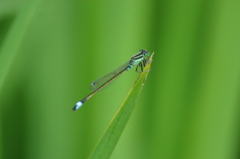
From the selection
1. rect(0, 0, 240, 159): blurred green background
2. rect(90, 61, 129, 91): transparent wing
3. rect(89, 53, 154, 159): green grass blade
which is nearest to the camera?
rect(89, 53, 154, 159): green grass blade

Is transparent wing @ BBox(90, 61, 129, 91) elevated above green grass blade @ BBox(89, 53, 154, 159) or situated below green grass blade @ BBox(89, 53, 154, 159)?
above

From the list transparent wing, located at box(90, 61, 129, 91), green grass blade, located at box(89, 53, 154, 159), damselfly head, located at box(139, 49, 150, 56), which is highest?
damselfly head, located at box(139, 49, 150, 56)

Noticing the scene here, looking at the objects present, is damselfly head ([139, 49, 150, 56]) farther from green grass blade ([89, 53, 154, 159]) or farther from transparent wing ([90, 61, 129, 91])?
green grass blade ([89, 53, 154, 159])

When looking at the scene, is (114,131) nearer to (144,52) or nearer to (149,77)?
(149,77)

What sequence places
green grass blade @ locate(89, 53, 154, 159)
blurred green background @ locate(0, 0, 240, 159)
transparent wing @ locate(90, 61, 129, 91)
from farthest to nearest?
transparent wing @ locate(90, 61, 129, 91)
blurred green background @ locate(0, 0, 240, 159)
green grass blade @ locate(89, 53, 154, 159)

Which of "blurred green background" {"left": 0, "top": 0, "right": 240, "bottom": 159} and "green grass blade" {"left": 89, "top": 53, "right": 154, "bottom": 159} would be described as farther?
"blurred green background" {"left": 0, "top": 0, "right": 240, "bottom": 159}

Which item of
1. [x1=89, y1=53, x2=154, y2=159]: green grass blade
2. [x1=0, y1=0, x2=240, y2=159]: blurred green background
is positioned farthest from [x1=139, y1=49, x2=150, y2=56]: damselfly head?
[x1=89, y1=53, x2=154, y2=159]: green grass blade

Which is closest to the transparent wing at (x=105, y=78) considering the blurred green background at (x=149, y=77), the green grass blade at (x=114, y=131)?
the blurred green background at (x=149, y=77)

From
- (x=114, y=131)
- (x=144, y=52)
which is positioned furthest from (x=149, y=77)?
(x=114, y=131)
